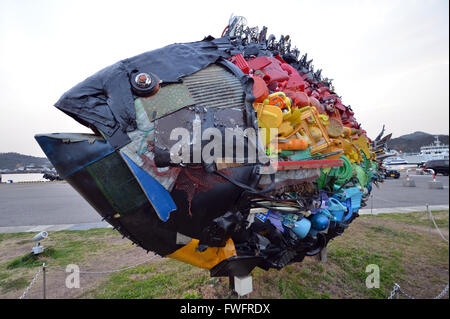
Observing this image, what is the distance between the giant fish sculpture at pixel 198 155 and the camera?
1.76 meters

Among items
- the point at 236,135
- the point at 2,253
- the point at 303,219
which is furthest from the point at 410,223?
the point at 2,253

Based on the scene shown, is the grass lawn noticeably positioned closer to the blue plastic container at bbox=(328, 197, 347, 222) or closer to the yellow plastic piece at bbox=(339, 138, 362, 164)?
the blue plastic container at bbox=(328, 197, 347, 222)

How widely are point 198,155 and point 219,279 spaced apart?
317 centimetres

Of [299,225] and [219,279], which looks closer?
[299,225]

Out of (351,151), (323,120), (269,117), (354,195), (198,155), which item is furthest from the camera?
(351,151)

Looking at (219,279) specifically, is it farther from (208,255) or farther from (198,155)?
(198,155)

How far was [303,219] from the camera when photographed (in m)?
2.65

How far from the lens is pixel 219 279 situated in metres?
4.11

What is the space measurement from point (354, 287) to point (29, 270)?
20.9 feet

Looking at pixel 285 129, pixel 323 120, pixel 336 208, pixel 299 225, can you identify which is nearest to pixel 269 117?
pixel 285 129

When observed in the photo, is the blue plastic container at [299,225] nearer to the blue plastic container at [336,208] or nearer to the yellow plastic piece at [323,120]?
the blue plastic container at [336,208]

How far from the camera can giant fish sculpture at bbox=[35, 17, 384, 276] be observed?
1760 mm

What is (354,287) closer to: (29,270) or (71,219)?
(29,270)

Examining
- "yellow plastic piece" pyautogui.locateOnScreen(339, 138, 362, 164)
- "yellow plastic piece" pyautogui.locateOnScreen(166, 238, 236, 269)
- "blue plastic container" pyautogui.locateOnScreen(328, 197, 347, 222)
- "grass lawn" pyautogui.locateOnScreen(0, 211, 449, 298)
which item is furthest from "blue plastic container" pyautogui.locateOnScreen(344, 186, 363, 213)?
"yellow plastic piece" pyautogui.locateOnScreen(166, 238, 236, 269)
